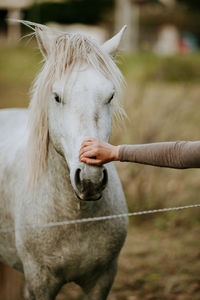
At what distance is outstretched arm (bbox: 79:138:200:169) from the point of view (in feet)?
5.80

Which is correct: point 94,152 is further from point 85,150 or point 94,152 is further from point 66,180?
point 66,180

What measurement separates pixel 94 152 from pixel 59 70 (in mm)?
510

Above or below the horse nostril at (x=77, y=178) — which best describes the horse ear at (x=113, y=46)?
above

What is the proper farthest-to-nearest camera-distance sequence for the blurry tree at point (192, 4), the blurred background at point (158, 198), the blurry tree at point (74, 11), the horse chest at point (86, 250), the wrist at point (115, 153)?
the blurry tree at point (192, 4) < the blurry tree at point (74, 11) < the blurred background at point (158, 198) < the horse chest at point (86, 250) < the wrist at point (115, 153)

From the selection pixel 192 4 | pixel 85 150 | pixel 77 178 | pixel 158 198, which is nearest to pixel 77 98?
pixel 85 150

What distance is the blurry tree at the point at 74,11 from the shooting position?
20741mm

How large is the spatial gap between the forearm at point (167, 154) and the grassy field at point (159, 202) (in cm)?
202

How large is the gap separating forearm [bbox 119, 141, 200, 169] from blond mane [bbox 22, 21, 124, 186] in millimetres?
406

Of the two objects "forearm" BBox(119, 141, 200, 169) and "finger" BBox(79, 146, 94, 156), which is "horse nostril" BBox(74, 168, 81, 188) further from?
"forearm" BBox(119, 141, 200, 169)

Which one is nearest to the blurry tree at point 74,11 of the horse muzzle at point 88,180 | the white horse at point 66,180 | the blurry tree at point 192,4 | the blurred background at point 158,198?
the blurry tree at point 192,4

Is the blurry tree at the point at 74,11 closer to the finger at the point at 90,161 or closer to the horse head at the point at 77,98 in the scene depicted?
the horse head at the point at 77,98

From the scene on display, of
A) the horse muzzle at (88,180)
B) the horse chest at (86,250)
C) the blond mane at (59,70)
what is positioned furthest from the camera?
the horse chest at (86,250)

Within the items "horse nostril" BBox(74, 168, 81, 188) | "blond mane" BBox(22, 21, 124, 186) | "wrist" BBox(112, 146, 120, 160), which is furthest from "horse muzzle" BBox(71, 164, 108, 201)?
"blond mane" BBox(22, 21, 124, 186)

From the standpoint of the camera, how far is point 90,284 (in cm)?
246
